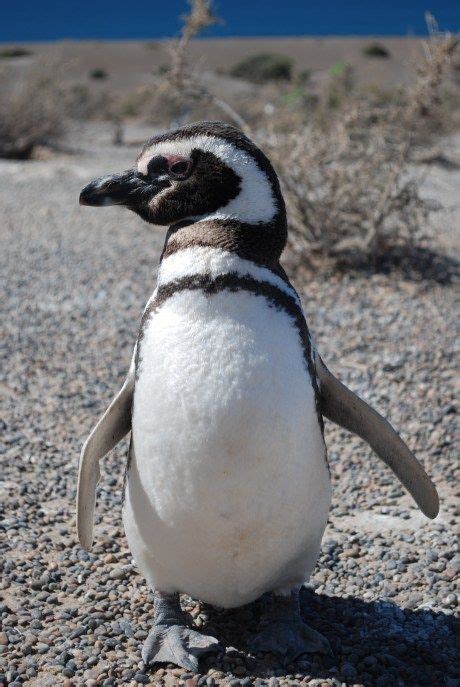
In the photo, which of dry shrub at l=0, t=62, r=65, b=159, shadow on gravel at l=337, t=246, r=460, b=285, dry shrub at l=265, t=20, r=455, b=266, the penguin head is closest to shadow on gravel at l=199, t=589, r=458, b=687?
the penguin head

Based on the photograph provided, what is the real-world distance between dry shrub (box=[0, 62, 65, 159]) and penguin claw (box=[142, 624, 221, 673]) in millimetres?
12393

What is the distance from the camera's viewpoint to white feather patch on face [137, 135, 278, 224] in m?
1.97

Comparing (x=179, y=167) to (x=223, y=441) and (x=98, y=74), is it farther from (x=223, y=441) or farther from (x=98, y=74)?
(x=98, y=74)

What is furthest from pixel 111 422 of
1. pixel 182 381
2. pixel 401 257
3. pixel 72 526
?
pixel 401 257

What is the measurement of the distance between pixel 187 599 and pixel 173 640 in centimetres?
33

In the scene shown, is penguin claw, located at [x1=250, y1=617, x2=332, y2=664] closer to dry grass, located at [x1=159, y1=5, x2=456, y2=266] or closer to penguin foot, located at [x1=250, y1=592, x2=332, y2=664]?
penguin foot, located at [x1=250, y1=592, x2=332, y2=664]

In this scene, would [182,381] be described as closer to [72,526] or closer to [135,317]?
[72,526]

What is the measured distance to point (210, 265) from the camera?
196 cm

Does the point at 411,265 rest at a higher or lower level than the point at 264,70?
higher

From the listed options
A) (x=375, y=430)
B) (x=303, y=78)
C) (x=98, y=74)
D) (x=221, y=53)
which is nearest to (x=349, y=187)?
(x=375, y=430)

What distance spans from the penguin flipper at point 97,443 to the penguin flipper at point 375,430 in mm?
567

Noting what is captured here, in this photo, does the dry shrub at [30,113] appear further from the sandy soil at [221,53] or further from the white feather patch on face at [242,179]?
the sandy soil at [221,53]

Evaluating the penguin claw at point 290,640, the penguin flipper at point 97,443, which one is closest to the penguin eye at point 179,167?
the penguin flipper at point 97,443

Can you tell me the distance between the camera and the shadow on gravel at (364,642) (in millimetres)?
2209
